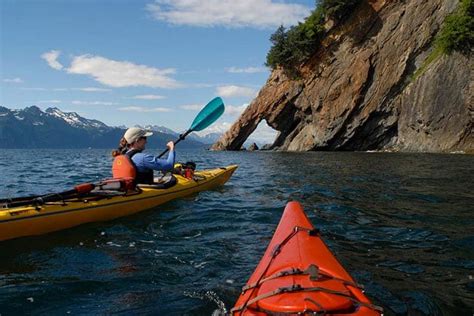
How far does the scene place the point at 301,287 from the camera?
3049mm

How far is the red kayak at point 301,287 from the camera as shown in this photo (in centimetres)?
285

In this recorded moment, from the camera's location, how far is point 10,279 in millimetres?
4938

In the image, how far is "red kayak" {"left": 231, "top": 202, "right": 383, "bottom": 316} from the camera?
9.36 feet

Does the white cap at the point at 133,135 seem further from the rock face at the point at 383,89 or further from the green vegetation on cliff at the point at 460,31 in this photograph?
the green vegetation on cliff at the point at 460,31

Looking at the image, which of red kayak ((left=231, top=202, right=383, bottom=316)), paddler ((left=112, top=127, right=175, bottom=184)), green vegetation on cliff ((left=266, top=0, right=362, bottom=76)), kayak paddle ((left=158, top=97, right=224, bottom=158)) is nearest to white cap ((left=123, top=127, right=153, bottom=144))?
paddler ((left=112, top=127, right=175, bottom=184))

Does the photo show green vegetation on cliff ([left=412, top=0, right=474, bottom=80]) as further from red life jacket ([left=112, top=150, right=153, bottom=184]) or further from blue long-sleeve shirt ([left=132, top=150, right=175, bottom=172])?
red life jacket ([left=112, top=150, right=153, bottom=184])

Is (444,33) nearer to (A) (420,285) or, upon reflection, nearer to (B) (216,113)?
(B) (216,113)

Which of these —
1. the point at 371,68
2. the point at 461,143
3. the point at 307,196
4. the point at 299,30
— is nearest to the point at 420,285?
the point at 307,196

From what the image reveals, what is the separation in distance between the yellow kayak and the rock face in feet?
95.9

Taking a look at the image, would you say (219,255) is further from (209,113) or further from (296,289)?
(209,113)

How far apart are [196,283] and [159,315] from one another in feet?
3.07

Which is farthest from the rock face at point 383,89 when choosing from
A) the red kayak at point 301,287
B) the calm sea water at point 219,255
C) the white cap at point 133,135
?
the red kayak at point 301,287

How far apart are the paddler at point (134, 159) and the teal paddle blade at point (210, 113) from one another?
4309 mm

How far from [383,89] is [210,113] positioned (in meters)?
30.6
